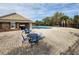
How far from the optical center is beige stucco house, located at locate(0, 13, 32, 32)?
253 cm

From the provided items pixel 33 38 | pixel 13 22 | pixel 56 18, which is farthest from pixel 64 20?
pixel 13 22

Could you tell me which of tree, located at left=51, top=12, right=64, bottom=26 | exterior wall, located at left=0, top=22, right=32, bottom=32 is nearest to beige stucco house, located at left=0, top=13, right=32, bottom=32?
exterior wall, located at left=0, top=22, right=32, bottom=32

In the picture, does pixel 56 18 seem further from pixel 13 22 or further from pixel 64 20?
pixel 13 22

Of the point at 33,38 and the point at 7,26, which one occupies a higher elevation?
the point at 7,26

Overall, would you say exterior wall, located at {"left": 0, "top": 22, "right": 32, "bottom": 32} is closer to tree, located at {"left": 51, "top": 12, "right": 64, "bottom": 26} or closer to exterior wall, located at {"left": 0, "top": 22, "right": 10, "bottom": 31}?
exterior wall, located at {"left": 0, "top": 22, "right": 10, "bottom": 31}

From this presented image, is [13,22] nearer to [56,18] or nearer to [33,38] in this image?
[33,38]

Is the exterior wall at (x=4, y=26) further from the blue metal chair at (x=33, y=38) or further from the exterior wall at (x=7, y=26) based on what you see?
the blue metal chair at (x=33, y=38)

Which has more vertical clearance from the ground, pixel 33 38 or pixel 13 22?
pixel 13 22

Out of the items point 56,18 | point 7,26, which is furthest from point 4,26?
point 56,18

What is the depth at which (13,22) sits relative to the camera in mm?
2557

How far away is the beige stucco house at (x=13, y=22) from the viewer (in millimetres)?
2525
